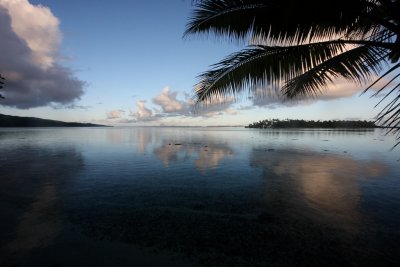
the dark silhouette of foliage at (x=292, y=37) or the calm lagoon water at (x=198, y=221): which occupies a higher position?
the dark silhouette of foliage at (x=292, y=37)

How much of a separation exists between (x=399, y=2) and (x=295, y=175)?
26.8 feet

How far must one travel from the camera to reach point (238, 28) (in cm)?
545

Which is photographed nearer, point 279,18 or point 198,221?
point 279,18

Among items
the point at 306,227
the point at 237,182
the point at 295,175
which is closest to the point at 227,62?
the point at 306,227

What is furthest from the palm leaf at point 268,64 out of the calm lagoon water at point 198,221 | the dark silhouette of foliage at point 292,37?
the calm lagoon water at point 198,221

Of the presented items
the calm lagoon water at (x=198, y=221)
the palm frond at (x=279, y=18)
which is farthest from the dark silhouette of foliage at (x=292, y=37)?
the calm lagoon water at (x=198, y=221)

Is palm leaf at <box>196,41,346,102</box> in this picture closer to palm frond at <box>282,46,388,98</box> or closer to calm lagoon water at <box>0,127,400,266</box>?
palm frond at <box>282,46,388,98</box>

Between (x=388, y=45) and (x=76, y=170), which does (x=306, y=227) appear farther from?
(x=76, y=170)

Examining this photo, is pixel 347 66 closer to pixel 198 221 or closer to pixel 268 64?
pixel 268 64

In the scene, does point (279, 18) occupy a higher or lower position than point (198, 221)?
higher

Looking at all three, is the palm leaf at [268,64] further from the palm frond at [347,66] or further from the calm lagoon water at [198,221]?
the calm lagoon water at [198,221]

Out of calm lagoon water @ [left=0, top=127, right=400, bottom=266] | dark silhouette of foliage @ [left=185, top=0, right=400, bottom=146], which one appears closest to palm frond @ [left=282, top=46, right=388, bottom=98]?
dark silhouette of foliage @ [left=185, top=0, right=400, bottom=146]

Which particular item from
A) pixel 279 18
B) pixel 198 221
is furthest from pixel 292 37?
pixel 198 221

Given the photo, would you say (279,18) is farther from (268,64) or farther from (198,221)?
(198,221)
